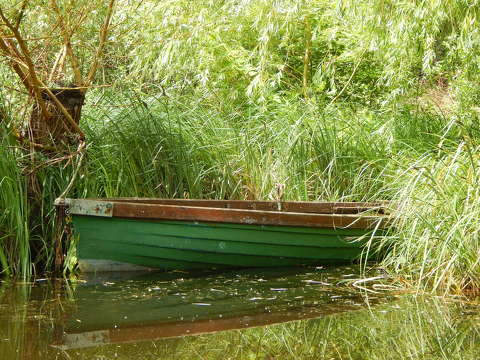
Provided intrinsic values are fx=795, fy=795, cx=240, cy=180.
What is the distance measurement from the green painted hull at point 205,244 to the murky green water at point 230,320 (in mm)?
249

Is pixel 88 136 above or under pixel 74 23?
under

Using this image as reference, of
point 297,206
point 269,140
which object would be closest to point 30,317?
point 297,206

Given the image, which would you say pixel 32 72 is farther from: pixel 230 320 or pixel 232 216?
pixel 230 320

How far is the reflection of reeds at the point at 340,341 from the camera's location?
3652 millimetres

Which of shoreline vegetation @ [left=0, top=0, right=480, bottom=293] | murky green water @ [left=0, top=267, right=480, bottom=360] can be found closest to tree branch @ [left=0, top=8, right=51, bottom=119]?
shoreline vegetation @ [left=0, top=0, right=480, bottom=293]

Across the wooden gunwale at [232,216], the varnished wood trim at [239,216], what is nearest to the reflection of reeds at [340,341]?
the wooden gunwale at [232,216]

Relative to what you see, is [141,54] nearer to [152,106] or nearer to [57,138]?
[152,106]

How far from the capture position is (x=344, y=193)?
24.7ft

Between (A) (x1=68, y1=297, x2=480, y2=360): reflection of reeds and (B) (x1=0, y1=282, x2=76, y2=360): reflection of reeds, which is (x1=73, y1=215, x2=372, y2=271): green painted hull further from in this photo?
(A) (x1=68, y1=297, x2=480, y2=360): reflection of reeds

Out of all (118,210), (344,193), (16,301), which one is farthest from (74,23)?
(344,193)

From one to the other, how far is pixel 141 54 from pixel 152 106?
2.35 m

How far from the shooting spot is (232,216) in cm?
610

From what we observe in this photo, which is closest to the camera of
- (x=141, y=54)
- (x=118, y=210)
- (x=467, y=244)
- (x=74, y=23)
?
A: (x=467, y=244)

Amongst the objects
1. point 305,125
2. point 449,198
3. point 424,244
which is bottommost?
point 424,244
